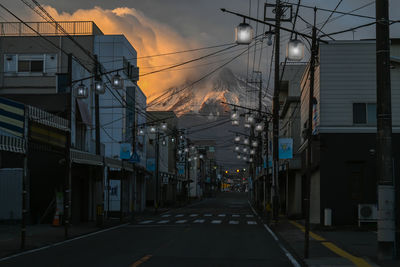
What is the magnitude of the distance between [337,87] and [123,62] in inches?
1131

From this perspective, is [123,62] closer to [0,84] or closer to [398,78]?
[0,84]

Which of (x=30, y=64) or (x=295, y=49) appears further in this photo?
(x=30, y=64)

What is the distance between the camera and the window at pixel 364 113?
29547mm

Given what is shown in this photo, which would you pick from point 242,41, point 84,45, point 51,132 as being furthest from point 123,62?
point 242,41

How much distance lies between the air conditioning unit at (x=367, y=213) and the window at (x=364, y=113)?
15.4 feet

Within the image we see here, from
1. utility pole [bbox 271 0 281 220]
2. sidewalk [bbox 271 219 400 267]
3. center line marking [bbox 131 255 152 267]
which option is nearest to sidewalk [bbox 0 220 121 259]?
center line marking [bbox 131 255 152 267]

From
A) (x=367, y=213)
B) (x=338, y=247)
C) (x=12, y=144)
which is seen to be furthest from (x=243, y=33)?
(x=367, y=213)

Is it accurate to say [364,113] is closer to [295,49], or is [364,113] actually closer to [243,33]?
[295,49]

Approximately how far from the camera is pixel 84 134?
38.3 meters

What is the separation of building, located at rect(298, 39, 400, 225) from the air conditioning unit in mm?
1255

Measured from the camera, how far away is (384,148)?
14961 mm

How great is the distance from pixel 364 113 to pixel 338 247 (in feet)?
38.2

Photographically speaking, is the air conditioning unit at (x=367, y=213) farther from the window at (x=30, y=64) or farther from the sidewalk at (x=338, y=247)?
the window at (x=30, y=64)

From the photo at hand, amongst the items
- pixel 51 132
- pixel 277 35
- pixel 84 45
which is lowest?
pixel 51 132
